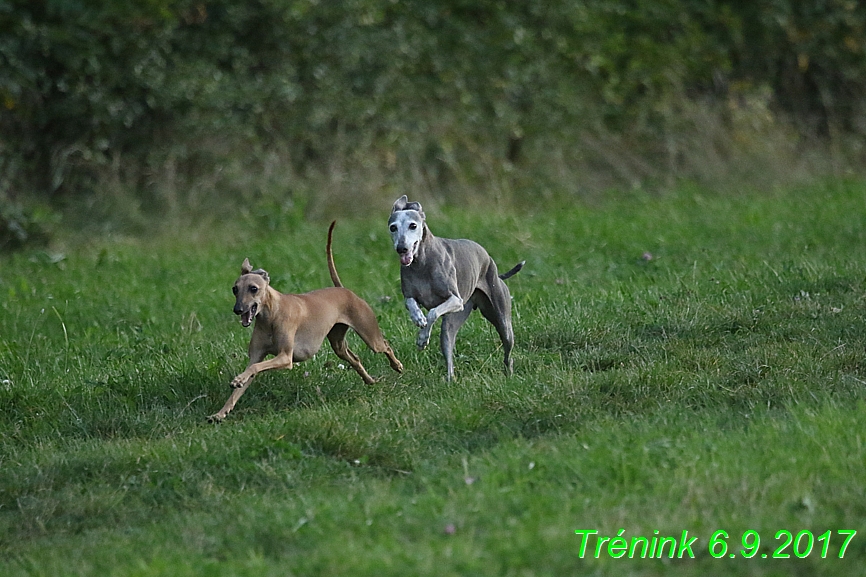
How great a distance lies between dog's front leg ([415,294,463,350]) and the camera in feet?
21.5

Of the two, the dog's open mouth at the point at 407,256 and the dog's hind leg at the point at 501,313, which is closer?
the dog's open mouth at the point at 407,256

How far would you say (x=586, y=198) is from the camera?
1407cm

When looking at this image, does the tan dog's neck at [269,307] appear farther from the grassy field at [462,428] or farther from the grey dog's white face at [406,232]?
the grey dog's white face at [406,232]

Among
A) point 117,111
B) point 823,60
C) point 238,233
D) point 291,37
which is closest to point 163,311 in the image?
point 238,233

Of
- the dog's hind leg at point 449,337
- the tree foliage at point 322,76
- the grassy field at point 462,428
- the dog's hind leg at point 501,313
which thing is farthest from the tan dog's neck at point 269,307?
the tree foliage at point 322,76

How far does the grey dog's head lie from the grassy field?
829 mm

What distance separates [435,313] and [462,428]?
0.84 meters

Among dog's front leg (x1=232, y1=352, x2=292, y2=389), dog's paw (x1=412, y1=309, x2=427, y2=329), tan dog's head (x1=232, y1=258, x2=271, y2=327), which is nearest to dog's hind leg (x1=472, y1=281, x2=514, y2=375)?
dog's paw (x1=412, y1=309, x2=427, y2=329)

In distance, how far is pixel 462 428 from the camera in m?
5.97

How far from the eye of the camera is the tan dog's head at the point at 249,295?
6031 millimetres

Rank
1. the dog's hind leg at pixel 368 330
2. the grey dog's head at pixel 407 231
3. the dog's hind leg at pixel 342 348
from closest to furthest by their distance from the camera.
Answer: the grey dog's head at pixel 407 231, the dog's hind leg at pixel 368 330, the dog's hind leg at pixel 342 348

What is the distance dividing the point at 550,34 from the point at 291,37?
11.5 feet

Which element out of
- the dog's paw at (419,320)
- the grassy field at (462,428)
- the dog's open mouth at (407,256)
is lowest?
the grassy field at (462,428)

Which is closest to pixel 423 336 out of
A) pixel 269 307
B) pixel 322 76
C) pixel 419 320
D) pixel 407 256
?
pixel 419 320
